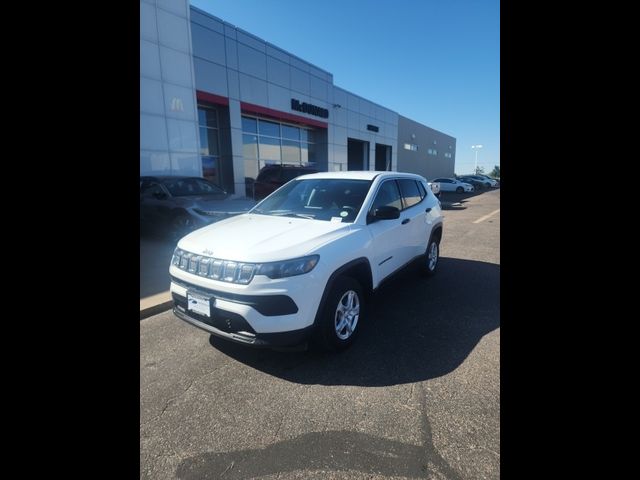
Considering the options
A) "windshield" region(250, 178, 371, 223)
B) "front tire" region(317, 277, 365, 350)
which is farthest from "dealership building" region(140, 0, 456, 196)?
"front tire" region(317, 277, 365, 350)

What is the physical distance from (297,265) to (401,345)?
1.45m

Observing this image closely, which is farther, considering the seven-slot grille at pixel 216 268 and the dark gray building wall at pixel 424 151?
the dark gray building wall at pixel 424 151

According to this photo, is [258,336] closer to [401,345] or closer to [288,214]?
[401,345]

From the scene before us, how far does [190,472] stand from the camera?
6.97 ft

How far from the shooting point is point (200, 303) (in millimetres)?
3025

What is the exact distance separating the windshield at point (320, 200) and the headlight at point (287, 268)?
88cm

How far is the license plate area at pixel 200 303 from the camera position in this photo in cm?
296

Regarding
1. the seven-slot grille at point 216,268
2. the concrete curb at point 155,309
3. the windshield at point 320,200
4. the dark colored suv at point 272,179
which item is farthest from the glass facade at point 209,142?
the seven-slot grille at point 216,268

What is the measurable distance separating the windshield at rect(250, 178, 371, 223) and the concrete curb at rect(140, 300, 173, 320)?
1713 mm

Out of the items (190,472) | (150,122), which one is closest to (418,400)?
(190,472)

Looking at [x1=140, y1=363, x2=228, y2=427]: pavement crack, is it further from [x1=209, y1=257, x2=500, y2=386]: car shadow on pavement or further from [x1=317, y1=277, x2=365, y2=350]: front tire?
[x1=317, y1=277, x2=365, y2=350]: front tire

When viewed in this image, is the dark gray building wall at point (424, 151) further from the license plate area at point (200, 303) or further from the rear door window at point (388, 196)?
the license plate area at point (200, 303)
